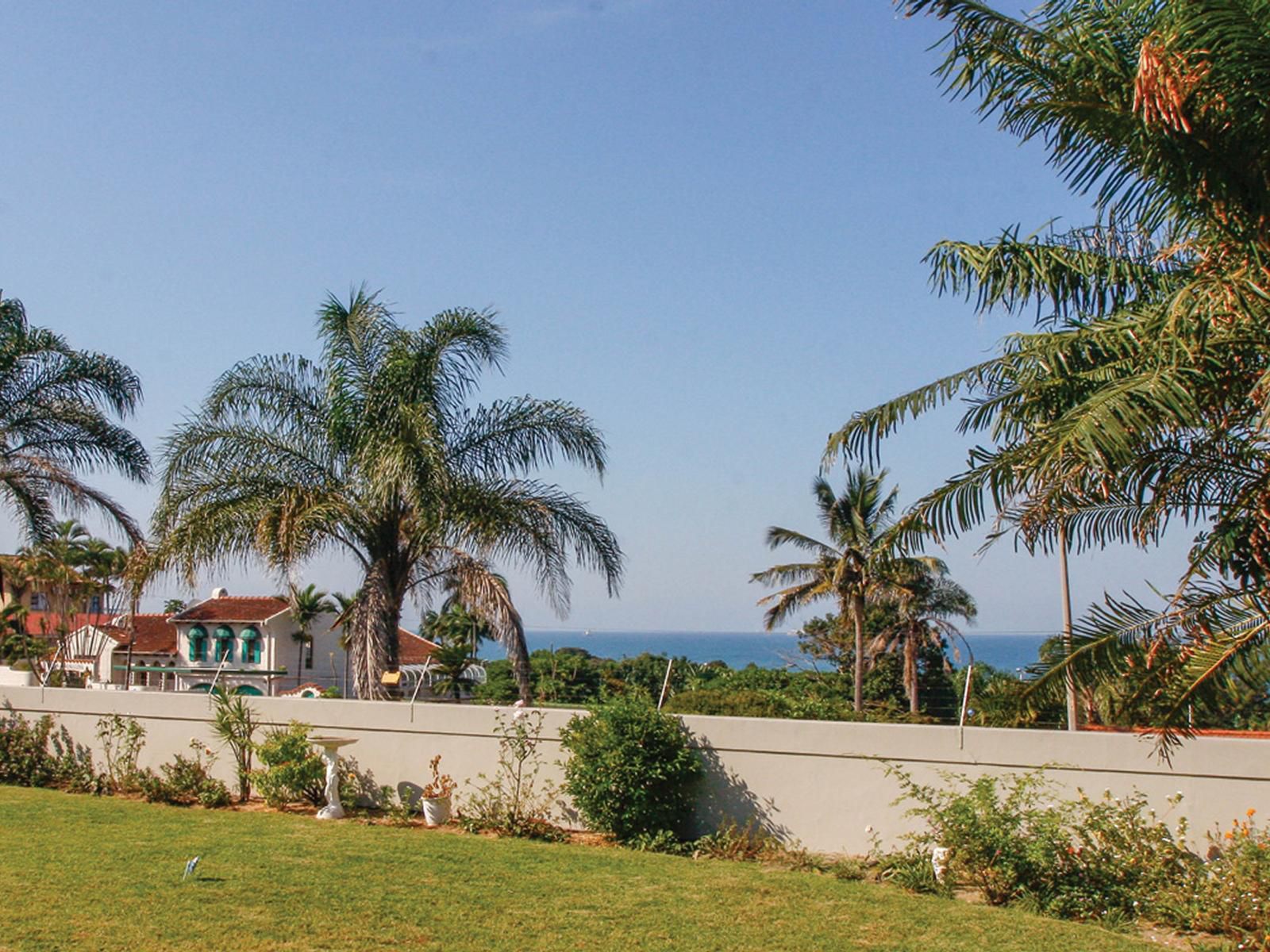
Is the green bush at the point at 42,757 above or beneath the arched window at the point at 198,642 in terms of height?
beneath

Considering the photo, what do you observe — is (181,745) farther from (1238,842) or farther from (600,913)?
(1238,842)

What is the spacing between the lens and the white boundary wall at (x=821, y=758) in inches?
385

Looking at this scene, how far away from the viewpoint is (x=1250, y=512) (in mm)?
7320

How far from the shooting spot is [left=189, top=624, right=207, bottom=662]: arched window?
177 ft

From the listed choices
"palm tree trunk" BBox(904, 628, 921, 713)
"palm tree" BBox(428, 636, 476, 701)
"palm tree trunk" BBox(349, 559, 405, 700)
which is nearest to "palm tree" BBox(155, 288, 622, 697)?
"palm tree trunk" BBox(349, 559, 405, 700)

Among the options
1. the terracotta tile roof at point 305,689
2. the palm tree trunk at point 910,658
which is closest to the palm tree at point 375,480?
the terracotta tile roof at point 305,689

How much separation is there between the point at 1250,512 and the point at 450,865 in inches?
276

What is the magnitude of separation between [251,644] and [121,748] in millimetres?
40615

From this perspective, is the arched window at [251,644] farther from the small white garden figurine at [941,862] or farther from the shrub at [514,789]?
the small white garden figurine at [941,862]

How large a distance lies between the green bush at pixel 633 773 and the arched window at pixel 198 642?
46.5 m

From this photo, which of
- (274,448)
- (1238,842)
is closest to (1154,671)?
(1238,842)

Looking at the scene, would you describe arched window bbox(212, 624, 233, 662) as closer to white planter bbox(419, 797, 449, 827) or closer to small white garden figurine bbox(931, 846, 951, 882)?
white planter bbox(419, 797, 449, 827)

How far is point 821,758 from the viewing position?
11.5 m

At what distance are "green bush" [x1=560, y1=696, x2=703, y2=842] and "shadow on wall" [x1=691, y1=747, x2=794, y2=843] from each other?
0.12m
